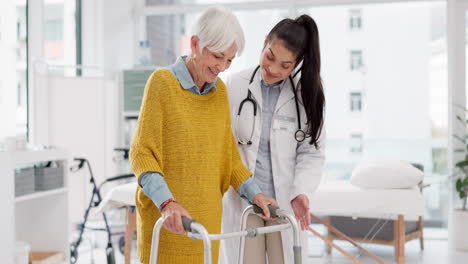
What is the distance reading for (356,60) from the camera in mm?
5004

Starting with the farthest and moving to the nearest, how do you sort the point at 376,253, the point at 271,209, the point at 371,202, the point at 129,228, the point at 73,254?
the point at 376,253 < the point at 73,254 < the point at 129,228 < the point at 371,202 < the point at 271,209

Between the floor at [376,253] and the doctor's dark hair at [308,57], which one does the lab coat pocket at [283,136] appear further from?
the floor at [376,253]

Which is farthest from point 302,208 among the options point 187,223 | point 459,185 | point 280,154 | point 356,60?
point 356,60

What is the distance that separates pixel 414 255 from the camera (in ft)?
13.9

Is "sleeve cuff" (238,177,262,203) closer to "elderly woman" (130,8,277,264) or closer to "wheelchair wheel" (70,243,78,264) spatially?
"elderly woman" (130,8,277,264)

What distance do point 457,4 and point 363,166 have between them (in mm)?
2137

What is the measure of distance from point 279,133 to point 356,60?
3.43 m

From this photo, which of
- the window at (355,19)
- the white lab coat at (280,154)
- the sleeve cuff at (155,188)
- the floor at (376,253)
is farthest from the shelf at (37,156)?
the window at (355,19)

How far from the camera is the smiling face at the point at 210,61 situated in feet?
4.73

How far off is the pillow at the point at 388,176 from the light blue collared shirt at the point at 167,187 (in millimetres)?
1820

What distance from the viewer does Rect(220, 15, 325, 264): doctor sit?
1.74 metres

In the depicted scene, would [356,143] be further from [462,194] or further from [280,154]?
[280,154]

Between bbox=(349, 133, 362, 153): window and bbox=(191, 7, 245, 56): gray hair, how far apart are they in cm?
375

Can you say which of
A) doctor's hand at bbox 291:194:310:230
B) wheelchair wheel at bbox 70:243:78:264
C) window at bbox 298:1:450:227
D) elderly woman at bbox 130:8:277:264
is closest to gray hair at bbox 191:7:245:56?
elderly woman at bbox 130:8:277:264
